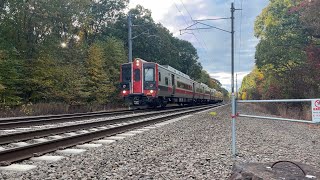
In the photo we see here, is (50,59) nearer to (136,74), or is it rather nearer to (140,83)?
(136,74)

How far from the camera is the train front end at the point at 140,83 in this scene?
2041 centimetres

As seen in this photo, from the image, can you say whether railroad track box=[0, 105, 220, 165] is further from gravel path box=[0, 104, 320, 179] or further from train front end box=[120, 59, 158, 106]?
train front end box=[120, 59, 158, 106]

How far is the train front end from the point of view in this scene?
2041 centimetres

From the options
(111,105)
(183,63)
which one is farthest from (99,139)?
(183,63)

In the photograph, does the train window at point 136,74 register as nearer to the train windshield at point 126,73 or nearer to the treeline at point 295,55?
the train windshield at point 126,73

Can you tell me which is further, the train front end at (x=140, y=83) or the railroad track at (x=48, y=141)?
the train front end at (x=140, y=83)

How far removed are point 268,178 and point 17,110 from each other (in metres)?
16.9

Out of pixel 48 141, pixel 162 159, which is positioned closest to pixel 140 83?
pixel 48 141

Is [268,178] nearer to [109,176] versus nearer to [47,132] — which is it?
[109,176]

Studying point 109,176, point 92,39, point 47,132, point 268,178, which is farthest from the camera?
point 92,39

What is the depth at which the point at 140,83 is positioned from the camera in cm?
2092

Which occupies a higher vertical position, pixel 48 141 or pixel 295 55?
A: pixel 295 55

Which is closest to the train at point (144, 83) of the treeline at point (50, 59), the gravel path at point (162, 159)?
the treeline at point (50, 59)

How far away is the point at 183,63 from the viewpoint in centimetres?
6109
